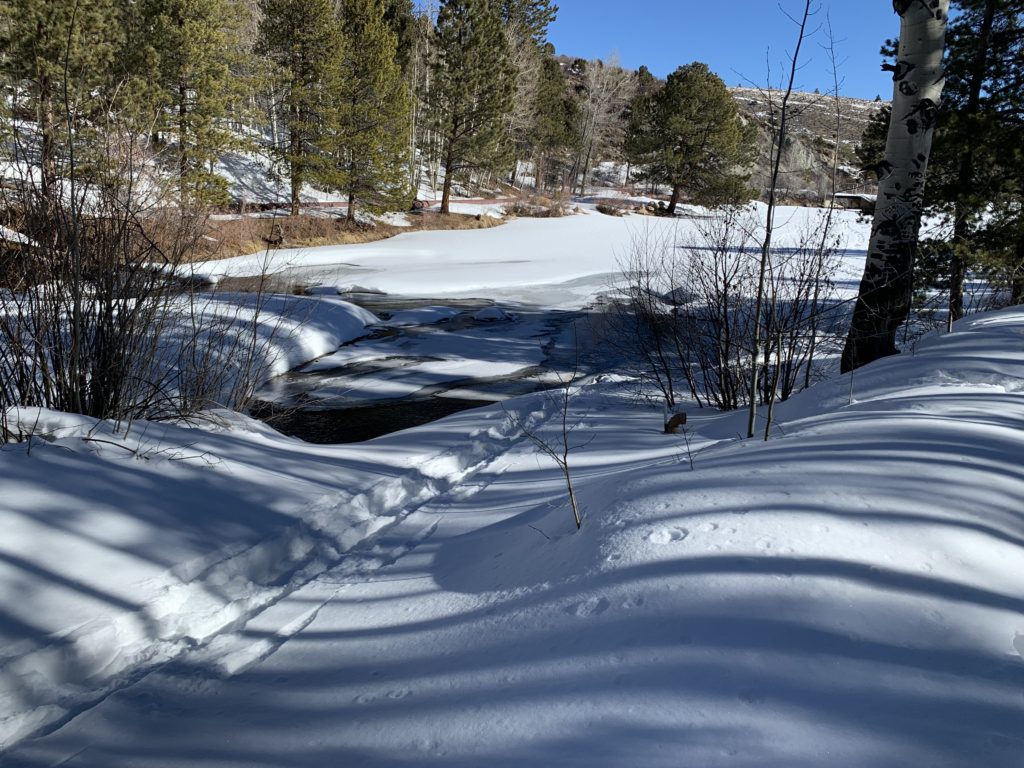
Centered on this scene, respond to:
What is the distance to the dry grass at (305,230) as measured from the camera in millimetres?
20141

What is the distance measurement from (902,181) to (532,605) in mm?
4698

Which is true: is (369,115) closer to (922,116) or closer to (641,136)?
(641,136)

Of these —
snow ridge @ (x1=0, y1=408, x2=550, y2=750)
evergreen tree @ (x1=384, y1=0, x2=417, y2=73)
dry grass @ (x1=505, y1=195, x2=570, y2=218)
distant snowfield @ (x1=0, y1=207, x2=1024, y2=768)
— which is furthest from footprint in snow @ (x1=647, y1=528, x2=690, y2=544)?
evergreen tree @ (x1=384, y1=0, x2=417, y2=73)

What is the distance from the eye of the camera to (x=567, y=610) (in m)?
2.19

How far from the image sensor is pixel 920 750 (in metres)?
1.38

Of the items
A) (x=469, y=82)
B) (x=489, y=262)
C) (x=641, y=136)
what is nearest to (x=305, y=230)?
(x=489, y=262)

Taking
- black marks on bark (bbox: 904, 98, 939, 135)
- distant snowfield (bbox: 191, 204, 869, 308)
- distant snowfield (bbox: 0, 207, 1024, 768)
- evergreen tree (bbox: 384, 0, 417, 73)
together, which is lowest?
distant snowfield (bbox: 0, 207, 1024, 768)

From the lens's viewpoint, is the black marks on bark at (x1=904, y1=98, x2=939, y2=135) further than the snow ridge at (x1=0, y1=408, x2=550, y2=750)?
Yes

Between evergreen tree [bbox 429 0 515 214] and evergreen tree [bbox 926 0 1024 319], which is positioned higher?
evergreen tree [bbox 429 0 515 214]

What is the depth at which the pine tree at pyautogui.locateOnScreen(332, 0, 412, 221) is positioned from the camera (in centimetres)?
2633

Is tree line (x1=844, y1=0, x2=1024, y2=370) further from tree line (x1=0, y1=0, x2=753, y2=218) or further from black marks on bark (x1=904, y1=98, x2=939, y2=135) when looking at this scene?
tree line (x1=0, y1=0, x2=753, y2=218)

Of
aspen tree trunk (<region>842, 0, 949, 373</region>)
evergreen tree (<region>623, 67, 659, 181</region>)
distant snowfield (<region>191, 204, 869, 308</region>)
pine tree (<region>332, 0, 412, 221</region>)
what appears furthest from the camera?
evergreen tree (<region>623, 67, 659, 181</region>)

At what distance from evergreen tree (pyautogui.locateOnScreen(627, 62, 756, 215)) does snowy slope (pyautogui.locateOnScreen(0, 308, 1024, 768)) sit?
3495cm

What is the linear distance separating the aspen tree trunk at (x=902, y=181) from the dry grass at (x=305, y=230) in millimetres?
16404
